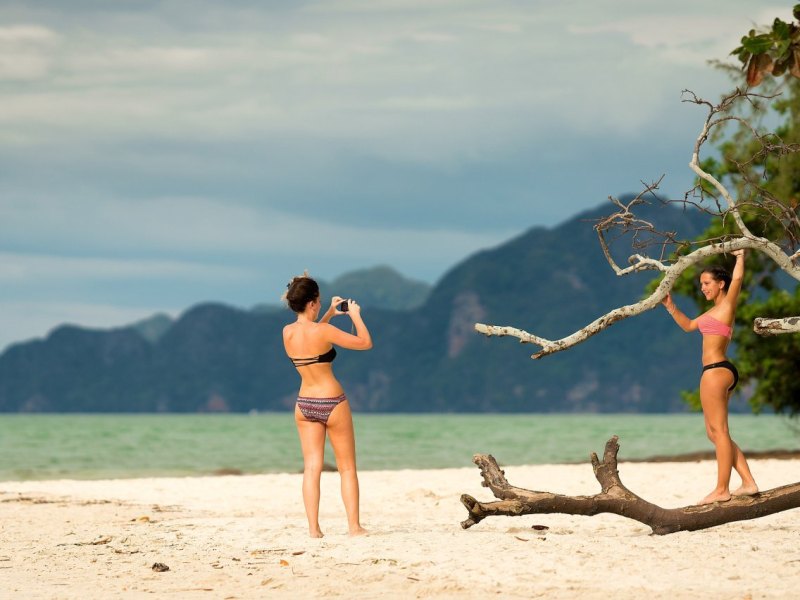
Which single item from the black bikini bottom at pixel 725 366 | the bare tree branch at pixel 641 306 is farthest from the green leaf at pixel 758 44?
the black bikini bottom at pixel 725 366

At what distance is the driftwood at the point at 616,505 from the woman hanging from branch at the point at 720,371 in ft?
1.01

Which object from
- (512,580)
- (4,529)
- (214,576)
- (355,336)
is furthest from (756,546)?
(4,529)

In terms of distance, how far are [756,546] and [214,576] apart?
4234 millimetres

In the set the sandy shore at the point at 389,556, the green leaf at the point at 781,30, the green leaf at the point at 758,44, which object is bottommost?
the sandy shore at the point at 389,556

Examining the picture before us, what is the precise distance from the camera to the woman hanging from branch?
33.0ft

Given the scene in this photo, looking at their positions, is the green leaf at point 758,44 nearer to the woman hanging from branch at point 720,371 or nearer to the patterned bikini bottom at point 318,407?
the woman hanging from branch at point 720,371

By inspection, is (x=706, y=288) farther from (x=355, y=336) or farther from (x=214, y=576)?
(x=214, y=576)

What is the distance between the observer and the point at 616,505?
9500 mm

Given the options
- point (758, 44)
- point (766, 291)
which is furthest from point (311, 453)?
point (766, 291)

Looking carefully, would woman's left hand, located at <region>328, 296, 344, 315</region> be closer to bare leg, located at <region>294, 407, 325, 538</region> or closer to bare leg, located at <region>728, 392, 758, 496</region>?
bare leg, located at <region>294, 407, 325, 538</region>

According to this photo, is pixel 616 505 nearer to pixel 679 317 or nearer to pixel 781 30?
pixel 679 317

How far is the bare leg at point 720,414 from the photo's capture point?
10039 millimetres

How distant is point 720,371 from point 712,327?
0.39m

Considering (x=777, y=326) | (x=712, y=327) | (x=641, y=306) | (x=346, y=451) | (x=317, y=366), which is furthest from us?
(x=712, y=327)
